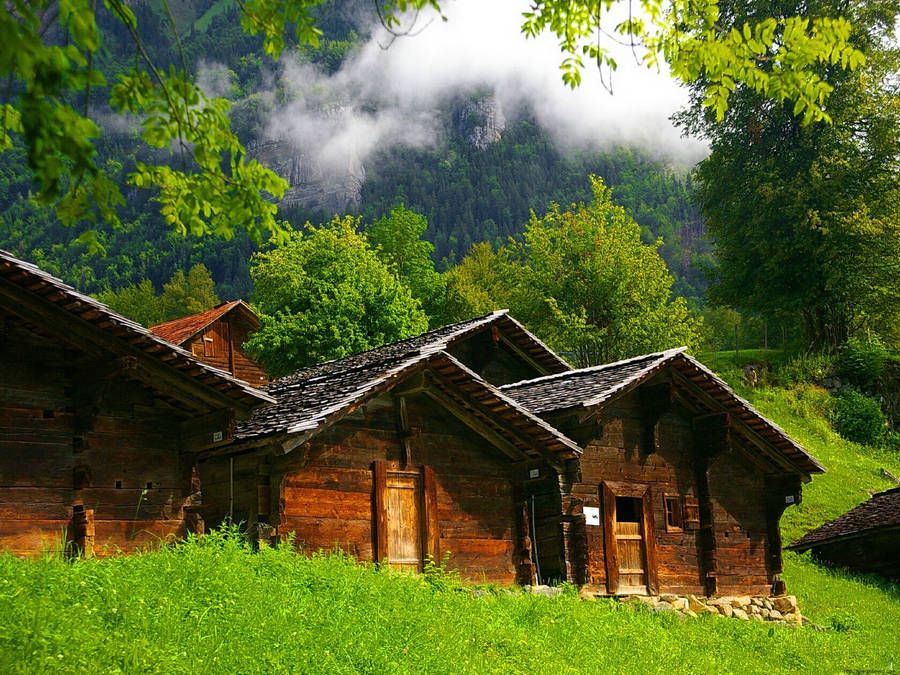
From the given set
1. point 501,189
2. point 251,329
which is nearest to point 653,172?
point 501,189

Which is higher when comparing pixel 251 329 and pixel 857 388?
pixel 251 329

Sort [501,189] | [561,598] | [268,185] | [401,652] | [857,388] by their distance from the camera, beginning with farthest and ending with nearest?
[501,189]
[857,388]
[561,598]
[401,652]
[268,185]

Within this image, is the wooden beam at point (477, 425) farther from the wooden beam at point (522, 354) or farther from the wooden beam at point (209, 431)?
the wooden beam at point (522, 354)

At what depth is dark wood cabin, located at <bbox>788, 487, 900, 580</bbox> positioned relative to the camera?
27219 millimetres

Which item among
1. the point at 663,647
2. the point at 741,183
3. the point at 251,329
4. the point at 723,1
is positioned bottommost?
the point at 663,647

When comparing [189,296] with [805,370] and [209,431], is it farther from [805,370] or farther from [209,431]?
[209,431]

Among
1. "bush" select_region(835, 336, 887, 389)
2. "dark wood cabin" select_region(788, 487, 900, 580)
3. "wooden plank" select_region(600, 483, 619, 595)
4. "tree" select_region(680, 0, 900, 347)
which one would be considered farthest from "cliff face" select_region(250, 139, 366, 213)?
"wooden plank" select_region(600, 483, 619, 595)

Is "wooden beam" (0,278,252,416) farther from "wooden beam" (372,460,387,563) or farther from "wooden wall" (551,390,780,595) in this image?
"wooden wall" (551,390,780,595)

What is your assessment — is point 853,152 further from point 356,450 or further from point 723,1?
point 356,450

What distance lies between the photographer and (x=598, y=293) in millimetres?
43219

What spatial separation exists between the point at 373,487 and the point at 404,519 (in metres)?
0.91

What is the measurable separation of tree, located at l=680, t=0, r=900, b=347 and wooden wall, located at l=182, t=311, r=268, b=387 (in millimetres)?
23622

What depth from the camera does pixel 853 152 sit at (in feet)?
153

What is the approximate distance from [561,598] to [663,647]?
2.33 m
